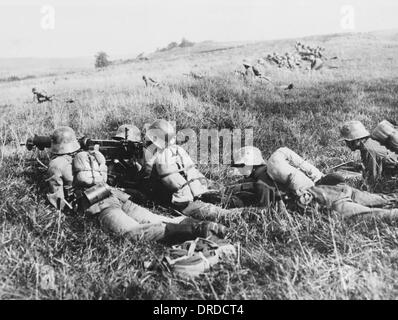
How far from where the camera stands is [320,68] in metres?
19.0

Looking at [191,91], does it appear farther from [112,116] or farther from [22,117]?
[22,117]

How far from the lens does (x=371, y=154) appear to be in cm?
567

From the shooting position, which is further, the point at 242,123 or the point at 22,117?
the point at 22,117

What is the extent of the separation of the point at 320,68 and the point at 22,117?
13939 mm

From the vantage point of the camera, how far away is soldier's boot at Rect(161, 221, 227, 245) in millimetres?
4168

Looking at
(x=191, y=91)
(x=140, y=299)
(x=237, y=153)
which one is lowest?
(x=140, y=299)

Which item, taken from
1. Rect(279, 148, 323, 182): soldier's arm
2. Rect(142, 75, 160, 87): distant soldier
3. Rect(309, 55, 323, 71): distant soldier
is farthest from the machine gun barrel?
Rect(309, 55, 323, 71): distant soldier

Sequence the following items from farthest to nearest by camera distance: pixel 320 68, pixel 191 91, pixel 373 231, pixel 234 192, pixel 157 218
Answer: pixel 320 68
pixel 191 91
pixel 234 192
pixel 157 218
pixel 373 231

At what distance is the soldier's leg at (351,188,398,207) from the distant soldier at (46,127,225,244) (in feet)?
6.12

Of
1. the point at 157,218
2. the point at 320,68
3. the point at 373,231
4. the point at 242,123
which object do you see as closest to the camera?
the point at 373,231

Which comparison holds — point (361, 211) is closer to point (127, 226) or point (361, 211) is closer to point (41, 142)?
point (127, 226)

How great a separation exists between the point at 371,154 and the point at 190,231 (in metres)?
2.82

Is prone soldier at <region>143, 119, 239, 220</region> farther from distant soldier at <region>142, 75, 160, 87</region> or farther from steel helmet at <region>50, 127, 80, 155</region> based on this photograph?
distant soldier at <region>142, 75, 160, 87</region>

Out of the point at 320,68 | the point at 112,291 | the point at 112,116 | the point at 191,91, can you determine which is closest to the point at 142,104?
the point at 112,116
